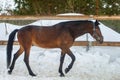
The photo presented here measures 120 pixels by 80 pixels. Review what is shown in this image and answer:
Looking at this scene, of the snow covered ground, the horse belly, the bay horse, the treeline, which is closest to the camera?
the snow covered ground

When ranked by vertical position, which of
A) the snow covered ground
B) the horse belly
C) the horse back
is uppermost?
the horse back

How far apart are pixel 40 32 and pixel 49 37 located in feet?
0.78

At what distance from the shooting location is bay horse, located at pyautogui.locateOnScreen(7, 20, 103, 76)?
8.95 metres

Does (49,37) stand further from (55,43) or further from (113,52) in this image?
(113,52)

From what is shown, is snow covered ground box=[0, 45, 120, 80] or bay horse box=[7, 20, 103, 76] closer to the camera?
snow covered ground box=[0, 45, 120, 80]

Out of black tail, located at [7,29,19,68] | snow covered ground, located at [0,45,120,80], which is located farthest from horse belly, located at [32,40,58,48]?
snow covered ground, located at [0,45,120,80]

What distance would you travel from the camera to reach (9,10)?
17.2 meters

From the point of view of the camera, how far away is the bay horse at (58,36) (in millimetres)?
8953

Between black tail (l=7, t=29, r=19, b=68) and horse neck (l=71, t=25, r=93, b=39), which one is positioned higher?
horse neck (l=71, t=25, r=93, b=39)

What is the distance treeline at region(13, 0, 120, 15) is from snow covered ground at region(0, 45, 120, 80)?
181 inches

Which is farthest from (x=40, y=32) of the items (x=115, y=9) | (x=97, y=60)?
(x=115, y=9)

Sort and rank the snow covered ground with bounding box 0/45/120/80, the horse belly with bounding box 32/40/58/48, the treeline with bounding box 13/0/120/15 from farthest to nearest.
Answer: the treeline with bounding box 13/0/120/15 → the horse belly with bounding box 32/40/58/48 → the snow covered ground with bounding box 0/45/120/80

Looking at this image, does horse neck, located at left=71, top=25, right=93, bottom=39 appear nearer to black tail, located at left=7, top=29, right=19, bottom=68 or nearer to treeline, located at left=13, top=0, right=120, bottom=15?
black tail, located at left=7, top=29, right=19, bottom=68

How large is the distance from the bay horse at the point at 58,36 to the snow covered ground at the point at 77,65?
0.34m
